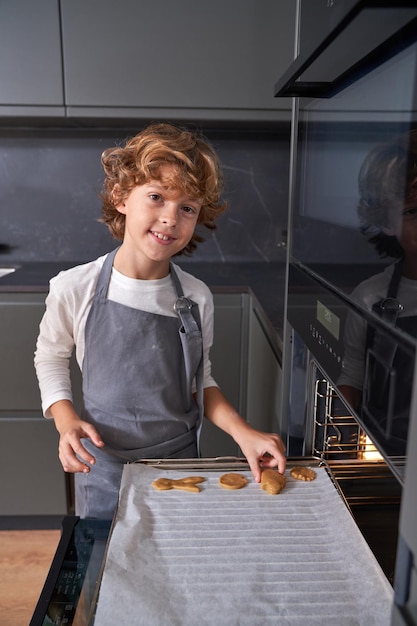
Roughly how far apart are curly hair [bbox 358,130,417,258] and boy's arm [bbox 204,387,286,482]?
350 mm

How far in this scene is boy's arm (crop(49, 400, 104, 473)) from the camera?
739 mm

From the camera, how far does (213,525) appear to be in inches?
23.2

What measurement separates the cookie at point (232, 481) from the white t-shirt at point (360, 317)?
21 centimetres

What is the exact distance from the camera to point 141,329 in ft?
3.26

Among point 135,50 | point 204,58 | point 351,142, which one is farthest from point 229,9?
point 351,142

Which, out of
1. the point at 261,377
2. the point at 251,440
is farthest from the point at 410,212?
the point at 261,377

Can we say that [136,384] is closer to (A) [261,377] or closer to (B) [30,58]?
A: (A) [261,377]

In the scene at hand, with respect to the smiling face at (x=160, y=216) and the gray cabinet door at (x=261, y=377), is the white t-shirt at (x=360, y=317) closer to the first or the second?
the smiling face at (x=160, y=216)

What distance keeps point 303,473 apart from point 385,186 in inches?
15.5

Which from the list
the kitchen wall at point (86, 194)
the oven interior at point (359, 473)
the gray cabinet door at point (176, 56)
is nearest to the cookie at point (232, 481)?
the oven interior at point (359, 473)

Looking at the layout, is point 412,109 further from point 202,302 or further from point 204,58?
point 204,58

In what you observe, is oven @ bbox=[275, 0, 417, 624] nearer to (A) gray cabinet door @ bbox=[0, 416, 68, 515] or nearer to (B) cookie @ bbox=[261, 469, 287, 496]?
(B) cookie @ bbox=[261, 469, 287, 496]

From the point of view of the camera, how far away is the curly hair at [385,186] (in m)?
0.39

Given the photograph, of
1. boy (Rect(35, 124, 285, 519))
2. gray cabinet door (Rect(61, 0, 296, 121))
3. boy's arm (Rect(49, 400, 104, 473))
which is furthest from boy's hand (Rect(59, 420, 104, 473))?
gray cabinet door (Rect(61, 0, 296, 121))
